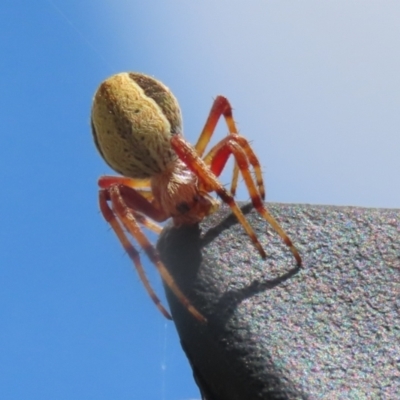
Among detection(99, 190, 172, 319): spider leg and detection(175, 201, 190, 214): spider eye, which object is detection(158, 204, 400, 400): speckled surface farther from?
detection(99, 190, 172, 319): spider leg

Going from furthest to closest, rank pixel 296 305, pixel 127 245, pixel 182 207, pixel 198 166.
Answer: pixel 127 245
pixel 198 166
pixel 182 207
pixel 296 305

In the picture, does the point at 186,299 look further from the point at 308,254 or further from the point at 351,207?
the point at 351,207

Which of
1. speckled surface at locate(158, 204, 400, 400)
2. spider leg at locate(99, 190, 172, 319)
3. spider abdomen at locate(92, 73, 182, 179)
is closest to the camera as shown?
speckled surface at locate(158, 204, 400, 400)

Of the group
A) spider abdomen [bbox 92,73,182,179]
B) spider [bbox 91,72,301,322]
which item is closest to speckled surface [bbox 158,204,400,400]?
spider [bbox 91,72,301,322]

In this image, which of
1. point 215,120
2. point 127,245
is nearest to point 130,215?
point 127,245

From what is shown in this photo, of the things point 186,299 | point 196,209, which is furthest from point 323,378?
point 196,209

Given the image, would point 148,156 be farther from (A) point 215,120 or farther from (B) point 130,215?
(A) point 215,120
